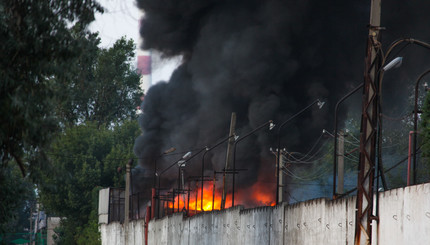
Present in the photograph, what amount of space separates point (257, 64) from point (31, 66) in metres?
33.2

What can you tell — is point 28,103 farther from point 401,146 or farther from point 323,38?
point 401,146

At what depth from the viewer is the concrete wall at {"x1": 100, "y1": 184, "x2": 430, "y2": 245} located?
1747 cm

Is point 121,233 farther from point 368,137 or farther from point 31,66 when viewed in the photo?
point 368,137

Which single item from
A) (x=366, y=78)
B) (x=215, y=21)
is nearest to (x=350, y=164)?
(x=215, y=21)

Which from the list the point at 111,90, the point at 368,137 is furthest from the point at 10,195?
the point at 111,90

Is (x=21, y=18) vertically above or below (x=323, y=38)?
below

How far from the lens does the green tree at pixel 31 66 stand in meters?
→ 17.2

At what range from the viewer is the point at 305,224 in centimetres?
2380

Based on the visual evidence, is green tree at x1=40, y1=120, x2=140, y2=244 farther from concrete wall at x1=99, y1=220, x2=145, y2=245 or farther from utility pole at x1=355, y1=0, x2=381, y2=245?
utility pole at x1=355, y1=0, x2=381, y2=245

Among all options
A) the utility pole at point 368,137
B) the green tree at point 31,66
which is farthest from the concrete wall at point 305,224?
the green tree at point 31,66

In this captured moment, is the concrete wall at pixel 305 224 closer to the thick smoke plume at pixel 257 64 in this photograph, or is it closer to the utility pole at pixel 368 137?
the utility pole at pixel 368 137

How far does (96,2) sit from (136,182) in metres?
40.6

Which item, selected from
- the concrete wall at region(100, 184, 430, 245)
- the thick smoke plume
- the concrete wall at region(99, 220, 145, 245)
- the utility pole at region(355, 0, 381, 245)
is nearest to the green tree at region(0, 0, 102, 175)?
the utility pole at region(355, 0, 381, 245)

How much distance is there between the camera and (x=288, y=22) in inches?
2012
